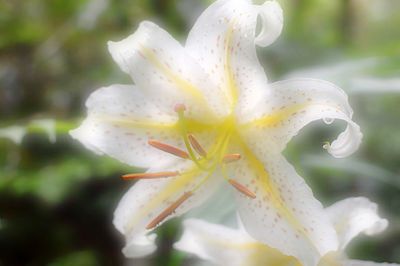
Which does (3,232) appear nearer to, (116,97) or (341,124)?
(341,124)

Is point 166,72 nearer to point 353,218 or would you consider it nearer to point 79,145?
point 353,218

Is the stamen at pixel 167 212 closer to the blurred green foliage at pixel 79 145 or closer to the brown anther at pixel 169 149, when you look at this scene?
the brown anther at pixel 169 149

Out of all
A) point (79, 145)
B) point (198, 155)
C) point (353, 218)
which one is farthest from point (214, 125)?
point (79, 145)

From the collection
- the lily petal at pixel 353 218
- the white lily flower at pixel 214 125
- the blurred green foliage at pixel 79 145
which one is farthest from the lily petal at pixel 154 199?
the blurred green foliage at pixel 79 145

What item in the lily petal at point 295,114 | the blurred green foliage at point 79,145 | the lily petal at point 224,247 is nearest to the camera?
the lily petal at point 295,114

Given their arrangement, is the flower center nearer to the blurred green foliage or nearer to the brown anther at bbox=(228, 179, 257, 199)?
the brown anther at bbox=(228, 179, 257, 199)
